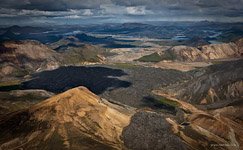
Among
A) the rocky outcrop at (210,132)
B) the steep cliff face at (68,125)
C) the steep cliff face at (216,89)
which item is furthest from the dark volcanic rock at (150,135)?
the steep cliff face at (216,89)

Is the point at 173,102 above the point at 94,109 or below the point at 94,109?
below

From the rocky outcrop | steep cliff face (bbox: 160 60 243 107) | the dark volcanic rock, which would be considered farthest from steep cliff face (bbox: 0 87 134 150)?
steep cliff face (bbox: 160 60 243 107)

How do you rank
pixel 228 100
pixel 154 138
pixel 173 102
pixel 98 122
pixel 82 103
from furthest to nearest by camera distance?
pixel 173 102
pixel 228 100
pixel 82 103
pixel 98 122
pixel 154 138

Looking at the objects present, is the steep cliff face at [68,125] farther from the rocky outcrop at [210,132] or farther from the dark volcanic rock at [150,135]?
the rocky outcrop at [210,132]

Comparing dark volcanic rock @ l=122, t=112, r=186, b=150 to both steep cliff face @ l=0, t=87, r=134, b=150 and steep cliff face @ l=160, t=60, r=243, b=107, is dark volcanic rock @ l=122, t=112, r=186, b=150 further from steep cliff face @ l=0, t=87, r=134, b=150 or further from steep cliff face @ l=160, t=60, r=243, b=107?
steep cliff face @ l=160, t=60, r=243, b=107

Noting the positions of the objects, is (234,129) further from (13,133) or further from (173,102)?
(13,133)

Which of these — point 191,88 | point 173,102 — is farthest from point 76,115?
point 191,88

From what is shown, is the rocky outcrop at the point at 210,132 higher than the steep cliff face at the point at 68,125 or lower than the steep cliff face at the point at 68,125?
lower

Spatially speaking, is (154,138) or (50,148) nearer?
(50,148)

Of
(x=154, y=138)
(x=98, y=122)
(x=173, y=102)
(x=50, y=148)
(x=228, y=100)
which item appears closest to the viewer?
(x=50, y=148)
